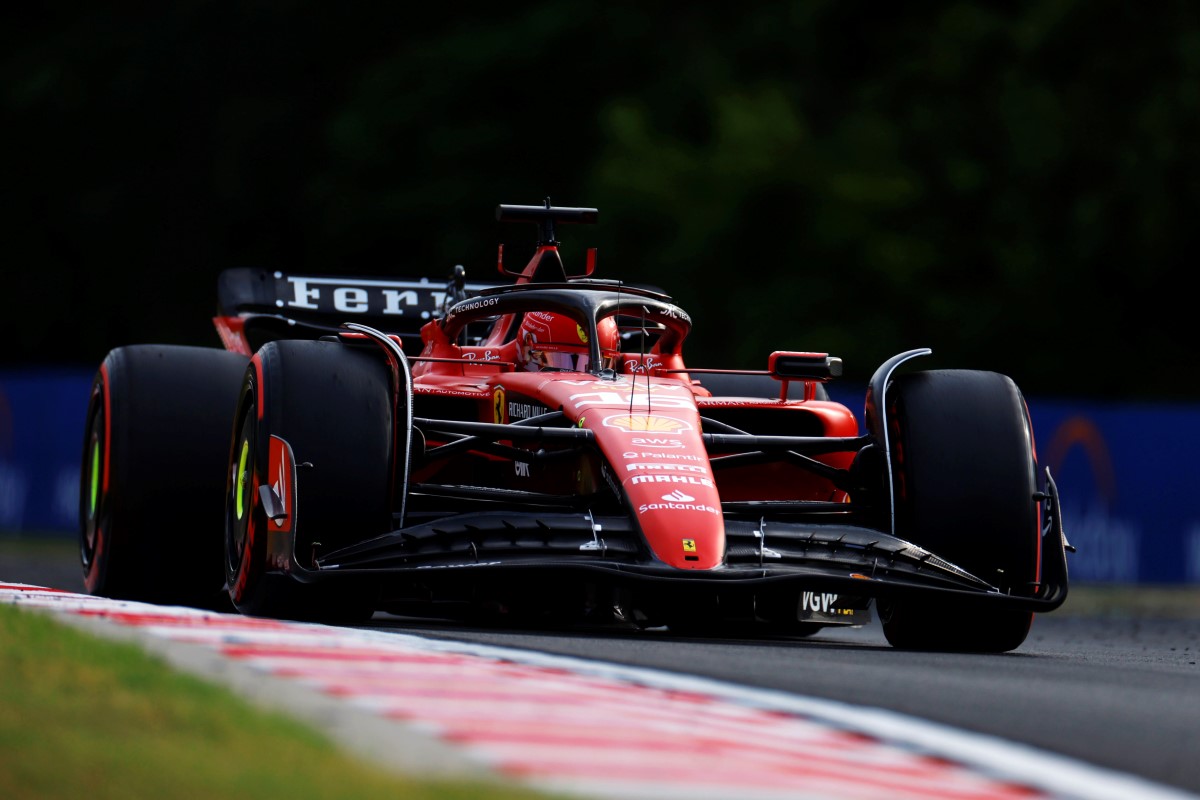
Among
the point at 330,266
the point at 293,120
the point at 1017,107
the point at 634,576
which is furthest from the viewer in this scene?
the point at 293,120

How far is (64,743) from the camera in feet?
13.1

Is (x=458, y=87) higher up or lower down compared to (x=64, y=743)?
higher up

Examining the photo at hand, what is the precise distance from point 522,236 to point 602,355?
2291cm

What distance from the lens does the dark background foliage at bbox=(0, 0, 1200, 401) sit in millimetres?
26609

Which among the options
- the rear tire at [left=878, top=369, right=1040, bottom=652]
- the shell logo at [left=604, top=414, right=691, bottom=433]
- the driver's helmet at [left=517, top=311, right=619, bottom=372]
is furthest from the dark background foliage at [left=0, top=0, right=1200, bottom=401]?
the shell logo at [left=604, top=414, right=691, bottom=433]

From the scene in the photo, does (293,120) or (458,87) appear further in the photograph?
(293,120)

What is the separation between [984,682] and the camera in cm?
618

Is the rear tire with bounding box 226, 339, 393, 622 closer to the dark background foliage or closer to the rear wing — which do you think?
the rear wing

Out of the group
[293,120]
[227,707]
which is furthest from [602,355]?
[293,120]

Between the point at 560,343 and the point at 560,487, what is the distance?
40.5 inches

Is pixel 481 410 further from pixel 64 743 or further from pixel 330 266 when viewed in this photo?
pixel 330 266

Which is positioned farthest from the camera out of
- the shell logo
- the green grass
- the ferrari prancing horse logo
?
the ferrari prancing horse logo

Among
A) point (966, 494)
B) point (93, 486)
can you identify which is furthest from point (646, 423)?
point (93, 486)

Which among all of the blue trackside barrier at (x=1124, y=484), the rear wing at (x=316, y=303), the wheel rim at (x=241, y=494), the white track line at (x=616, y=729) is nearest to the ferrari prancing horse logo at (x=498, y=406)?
the wheel rim at (x=241, y=494)
